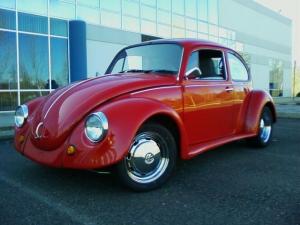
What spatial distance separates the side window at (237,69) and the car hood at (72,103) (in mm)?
1737

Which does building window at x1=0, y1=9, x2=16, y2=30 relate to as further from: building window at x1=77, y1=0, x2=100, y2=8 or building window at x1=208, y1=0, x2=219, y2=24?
building window at x1=208, y1=0, x2=219, y2=24

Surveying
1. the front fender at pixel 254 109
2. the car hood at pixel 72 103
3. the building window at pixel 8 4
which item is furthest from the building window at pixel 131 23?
the car hood at pixel 72 103

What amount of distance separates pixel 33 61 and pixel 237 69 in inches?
435

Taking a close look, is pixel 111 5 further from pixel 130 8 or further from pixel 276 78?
pixel 276 78

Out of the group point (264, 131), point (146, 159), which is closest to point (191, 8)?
point (264, 131)

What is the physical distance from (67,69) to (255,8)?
2385 cm

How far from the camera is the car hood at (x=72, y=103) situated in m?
3.91

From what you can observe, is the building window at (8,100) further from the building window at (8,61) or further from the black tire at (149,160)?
the black tire at (149,160)

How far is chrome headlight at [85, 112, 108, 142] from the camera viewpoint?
366 cm

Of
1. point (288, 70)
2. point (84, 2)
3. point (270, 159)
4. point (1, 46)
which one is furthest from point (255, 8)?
point (270, 159)

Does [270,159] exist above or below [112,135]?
below

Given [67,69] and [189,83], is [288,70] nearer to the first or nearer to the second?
[67,69]

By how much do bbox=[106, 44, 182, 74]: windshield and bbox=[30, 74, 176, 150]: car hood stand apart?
0.42 meters

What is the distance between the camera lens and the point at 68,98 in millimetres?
4188
